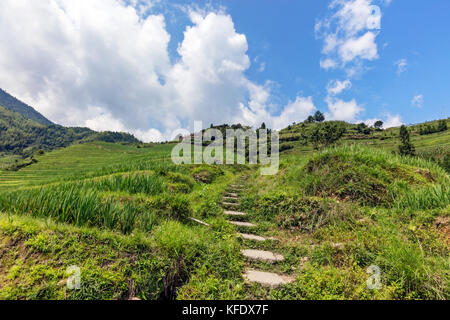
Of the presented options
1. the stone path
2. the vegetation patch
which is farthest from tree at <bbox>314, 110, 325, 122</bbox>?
the stone path

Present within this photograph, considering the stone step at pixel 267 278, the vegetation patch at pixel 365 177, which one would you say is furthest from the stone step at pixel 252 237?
the vegetation patch at pixel 365 177

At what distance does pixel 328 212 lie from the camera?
5266 mm

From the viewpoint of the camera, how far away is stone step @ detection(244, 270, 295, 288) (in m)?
3.26

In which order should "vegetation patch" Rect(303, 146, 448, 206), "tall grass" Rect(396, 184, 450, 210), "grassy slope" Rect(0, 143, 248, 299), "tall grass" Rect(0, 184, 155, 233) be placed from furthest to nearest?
"vegetation patch" Rect(303, 146, 448, 206) < "tall grass" Rect(396, 184, 450, 210) < "tall grass" Rect(0, 184, 155, 233) < "grassy slope" Rect(0, 143, 248, 299)

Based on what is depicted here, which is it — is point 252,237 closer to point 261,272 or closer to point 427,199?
point 261,272

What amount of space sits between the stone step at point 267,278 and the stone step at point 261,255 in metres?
0.40

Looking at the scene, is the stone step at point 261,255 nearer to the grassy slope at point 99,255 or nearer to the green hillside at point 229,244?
the green hillside at point 229,244

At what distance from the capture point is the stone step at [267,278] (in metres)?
3.26

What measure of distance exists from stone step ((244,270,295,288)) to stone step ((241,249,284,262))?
1.33ft

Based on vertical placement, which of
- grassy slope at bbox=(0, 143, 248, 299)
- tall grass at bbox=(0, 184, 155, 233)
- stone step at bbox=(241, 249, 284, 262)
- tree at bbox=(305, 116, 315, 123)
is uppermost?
tree at bbox=(305, 116, 315, 123)

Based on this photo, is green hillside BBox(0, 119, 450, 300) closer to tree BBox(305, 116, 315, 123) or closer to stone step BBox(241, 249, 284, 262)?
stone step BBox(241, 249, 284, 262)
